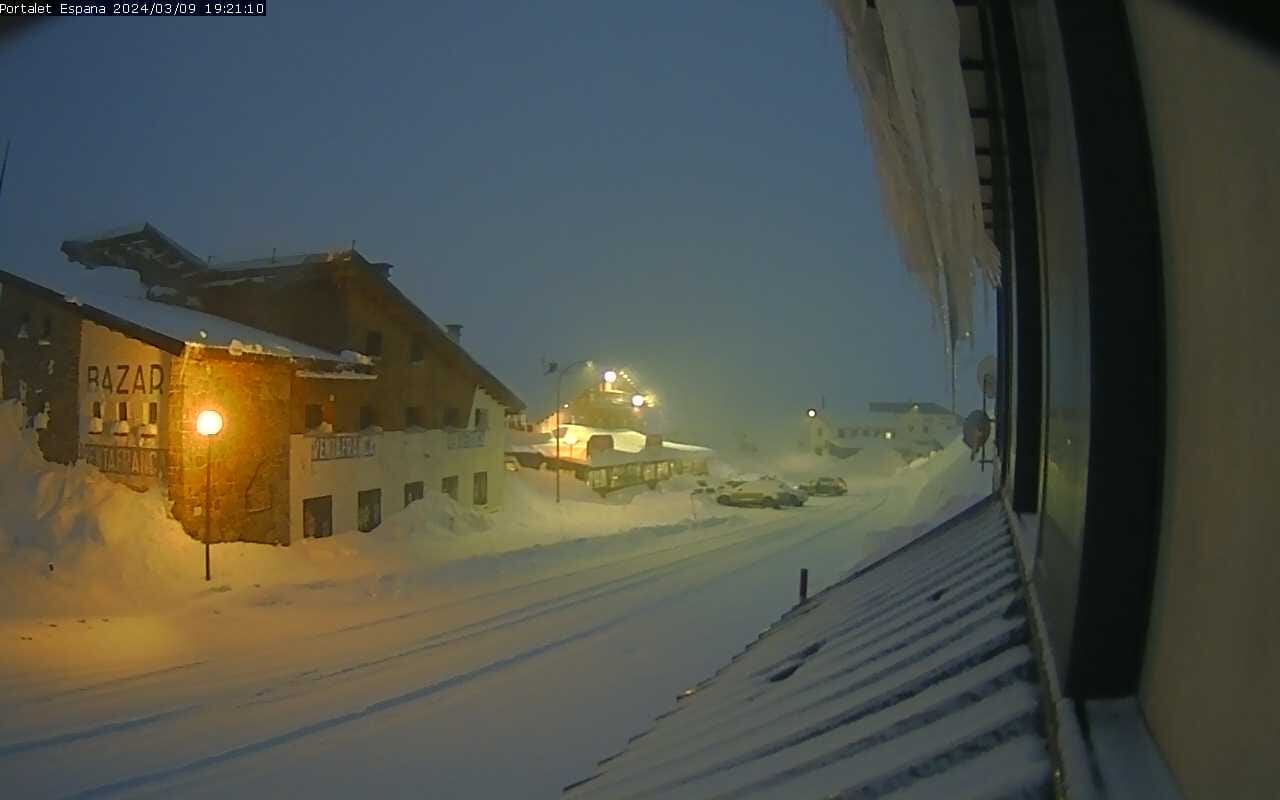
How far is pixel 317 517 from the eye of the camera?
75.7ft

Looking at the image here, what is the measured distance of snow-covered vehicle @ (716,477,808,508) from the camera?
38719 mm

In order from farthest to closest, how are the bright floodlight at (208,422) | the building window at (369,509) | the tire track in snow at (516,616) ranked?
the building window at (369,509)
the bright floodlight at (208,422)
the tire track in snow at (516,616)

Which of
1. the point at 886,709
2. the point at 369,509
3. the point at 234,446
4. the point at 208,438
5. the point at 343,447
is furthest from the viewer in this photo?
the point at 369,509

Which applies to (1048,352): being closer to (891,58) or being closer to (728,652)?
(891,58)

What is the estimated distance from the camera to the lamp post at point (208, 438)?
18456 millimetres

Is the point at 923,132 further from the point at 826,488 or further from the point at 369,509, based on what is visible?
the point at 826,488

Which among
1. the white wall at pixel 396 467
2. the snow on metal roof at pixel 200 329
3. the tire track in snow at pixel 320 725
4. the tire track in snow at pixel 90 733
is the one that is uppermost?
the snow on metal roof at pixel 200 329

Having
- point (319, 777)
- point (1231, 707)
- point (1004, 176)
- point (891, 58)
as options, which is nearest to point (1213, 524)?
point (1231, 707)

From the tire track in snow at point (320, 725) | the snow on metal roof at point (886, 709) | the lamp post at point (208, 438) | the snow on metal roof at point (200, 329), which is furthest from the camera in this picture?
the snow on metal roof at point (200, 329)

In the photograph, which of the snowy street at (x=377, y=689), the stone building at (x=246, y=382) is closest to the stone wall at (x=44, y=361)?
the stone building at (x=246, y=382)

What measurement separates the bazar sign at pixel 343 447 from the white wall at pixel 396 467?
56mm

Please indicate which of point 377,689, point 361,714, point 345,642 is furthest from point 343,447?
point 361,714

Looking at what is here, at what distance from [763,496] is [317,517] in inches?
828

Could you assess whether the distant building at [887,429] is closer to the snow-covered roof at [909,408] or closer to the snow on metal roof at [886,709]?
the snow-covered roof at [909,408]
